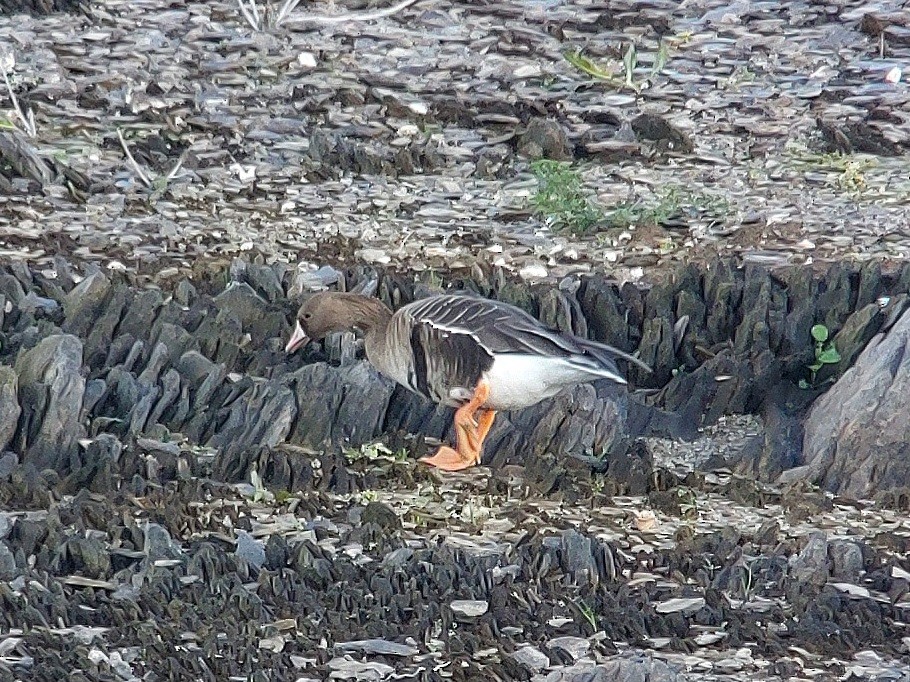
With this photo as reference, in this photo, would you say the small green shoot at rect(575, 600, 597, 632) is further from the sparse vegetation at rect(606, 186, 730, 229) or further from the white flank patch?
the sparse vegetation at rect(606, 186, 730, 229)

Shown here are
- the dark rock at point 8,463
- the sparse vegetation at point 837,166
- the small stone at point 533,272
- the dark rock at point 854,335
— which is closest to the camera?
the dark rock at point 8,463

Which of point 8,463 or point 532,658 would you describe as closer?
point 532,658

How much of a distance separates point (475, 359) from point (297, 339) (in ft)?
2.75

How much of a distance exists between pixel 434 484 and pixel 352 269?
1.93 metres

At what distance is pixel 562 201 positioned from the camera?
9109 mm

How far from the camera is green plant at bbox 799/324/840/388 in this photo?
283 inches

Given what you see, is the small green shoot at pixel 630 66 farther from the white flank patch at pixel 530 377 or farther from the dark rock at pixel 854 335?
the white flank patch at pixel 530 377

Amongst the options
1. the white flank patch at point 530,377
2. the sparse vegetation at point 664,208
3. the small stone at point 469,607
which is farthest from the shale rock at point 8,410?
the sparse vegetation at point 664,208

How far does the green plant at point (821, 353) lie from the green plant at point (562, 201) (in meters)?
1.90

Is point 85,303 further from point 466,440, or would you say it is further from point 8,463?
point 466,440

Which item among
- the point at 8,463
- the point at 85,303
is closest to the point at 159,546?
the point at 8,463

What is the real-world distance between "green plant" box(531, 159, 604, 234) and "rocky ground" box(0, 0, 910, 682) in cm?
11

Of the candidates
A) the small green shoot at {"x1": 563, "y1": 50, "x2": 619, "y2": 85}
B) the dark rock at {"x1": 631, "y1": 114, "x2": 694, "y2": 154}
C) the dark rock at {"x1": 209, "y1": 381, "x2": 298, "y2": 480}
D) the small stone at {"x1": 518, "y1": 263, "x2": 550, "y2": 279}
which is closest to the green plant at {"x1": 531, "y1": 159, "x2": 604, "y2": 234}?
the small stone at {"x1": 518, "y1": 263, "x2": 550, "y2": 279}

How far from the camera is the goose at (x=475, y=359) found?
6449 mm
